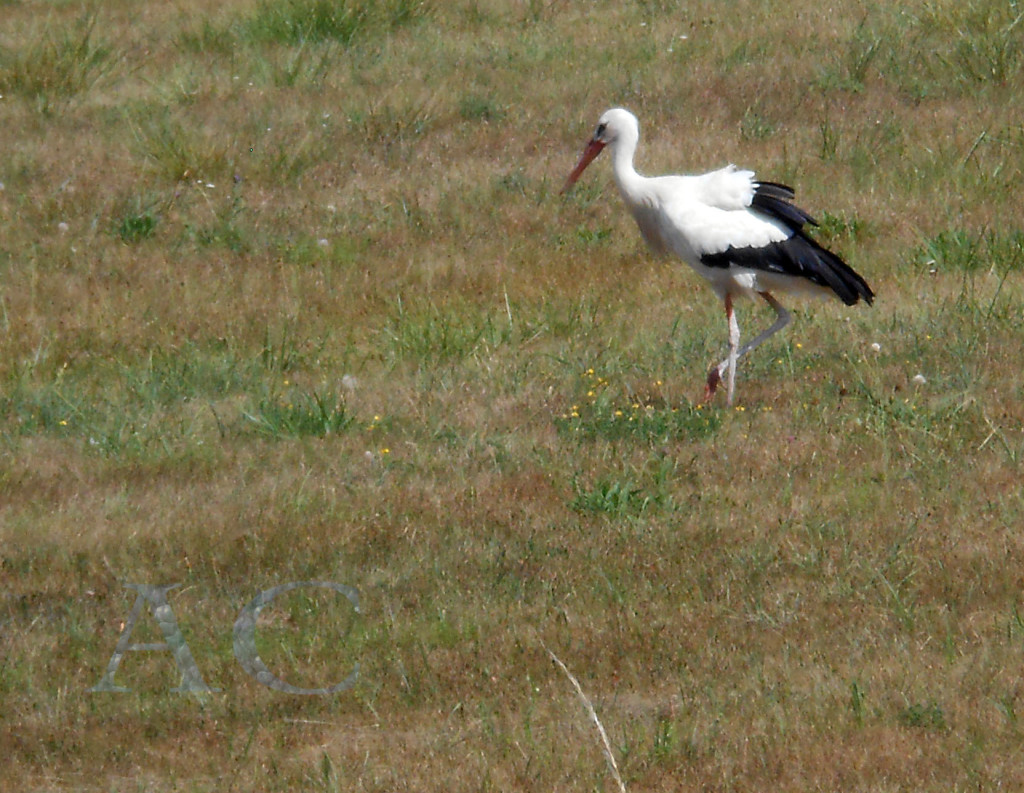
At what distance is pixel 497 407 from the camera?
8.11 metres

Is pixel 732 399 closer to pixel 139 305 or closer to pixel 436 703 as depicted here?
pixel 436 703

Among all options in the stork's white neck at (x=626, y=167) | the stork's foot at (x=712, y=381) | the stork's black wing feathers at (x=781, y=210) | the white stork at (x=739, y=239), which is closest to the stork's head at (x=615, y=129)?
the stork's white neck at (x=626, y=167)

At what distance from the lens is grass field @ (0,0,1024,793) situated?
5.29 meters

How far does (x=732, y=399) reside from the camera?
8.02 m

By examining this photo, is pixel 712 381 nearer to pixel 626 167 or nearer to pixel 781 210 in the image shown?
pixel 781 210

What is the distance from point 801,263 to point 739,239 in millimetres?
348

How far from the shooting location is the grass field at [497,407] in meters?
5.29

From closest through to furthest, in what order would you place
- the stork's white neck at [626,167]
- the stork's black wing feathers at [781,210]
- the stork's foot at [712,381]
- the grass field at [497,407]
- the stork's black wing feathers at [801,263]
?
the grass field at [497,407]
the stork's foot at [712,381]
the stork's black wing feathers at [801,263]
the stork's black wing feathers at [781,210]
the stork's white neck at [626,167]

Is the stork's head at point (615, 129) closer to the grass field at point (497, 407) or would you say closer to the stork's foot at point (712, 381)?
the grass field at point (497, 407)

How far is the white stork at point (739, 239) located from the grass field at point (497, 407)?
1.21 ft

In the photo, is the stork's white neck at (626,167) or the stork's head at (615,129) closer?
the stork's white neck at (626,167)

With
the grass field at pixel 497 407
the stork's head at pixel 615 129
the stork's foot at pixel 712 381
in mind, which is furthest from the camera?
the stork's head at pixel 615 129

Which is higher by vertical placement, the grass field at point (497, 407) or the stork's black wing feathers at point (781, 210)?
the stork's black wing feathers at point (781, 210)

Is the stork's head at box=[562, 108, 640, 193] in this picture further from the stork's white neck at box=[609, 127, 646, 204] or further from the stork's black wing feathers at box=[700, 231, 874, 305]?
the stork's black wing feathers at box=[700, 231, 874, 305]
